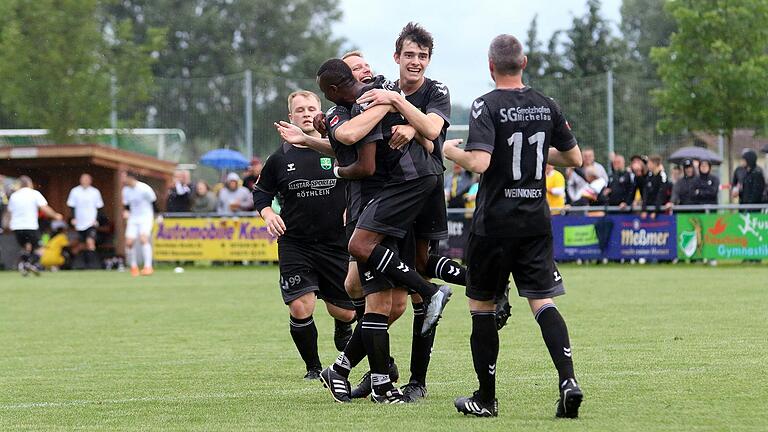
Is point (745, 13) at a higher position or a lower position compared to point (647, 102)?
higher

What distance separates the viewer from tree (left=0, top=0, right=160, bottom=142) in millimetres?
38938

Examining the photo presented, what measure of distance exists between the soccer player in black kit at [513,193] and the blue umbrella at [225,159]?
2983 centimetres

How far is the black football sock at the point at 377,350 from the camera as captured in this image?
26.1 ft

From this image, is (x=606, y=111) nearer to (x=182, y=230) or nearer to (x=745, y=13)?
(x=745, y=13)

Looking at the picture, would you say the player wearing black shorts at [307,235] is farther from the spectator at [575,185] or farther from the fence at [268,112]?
the fence at [268,112]

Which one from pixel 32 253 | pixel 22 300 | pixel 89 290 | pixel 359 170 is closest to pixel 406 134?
pixel 359 170

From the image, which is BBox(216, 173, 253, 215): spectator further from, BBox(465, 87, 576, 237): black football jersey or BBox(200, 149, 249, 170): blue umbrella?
BBox(465, 87, 576, 237): black football jersey

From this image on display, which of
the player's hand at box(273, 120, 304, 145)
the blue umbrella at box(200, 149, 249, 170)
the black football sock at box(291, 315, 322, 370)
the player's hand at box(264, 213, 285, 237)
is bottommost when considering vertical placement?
the black football sock at box(291, 315, 322, 370)

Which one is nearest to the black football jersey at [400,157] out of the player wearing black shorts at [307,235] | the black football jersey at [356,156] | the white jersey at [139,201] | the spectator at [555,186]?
the black football jersey at [356,156]

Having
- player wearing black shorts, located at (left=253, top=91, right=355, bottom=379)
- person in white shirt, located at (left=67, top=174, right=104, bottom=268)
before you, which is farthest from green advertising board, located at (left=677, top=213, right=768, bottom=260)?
player wearing black shorts, located at (left=253, top=91, right=355, bottom=379)

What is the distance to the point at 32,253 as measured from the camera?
27.4 metres

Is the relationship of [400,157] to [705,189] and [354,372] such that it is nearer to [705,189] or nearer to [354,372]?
[354,372]

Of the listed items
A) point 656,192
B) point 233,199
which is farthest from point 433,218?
point 233,199

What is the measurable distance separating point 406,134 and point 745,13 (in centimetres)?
3007
